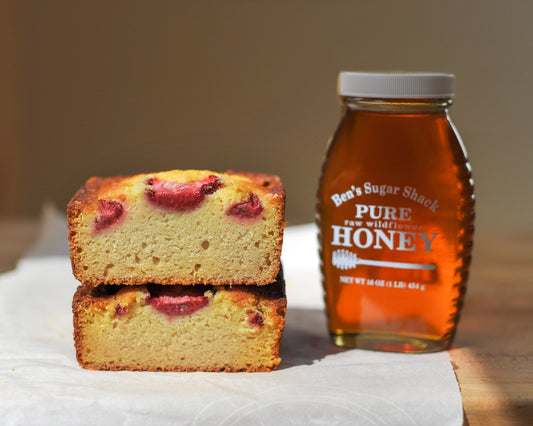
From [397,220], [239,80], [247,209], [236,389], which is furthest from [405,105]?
[239,80]

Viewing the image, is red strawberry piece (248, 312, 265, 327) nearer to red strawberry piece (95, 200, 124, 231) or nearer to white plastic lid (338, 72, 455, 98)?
red strawberry piece (95, 200, 124, 231)

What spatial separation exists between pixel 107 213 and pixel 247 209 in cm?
24

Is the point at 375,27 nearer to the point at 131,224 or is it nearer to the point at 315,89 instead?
the point at 315,89

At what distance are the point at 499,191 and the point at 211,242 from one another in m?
2.94

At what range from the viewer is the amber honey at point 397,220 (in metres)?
1.36

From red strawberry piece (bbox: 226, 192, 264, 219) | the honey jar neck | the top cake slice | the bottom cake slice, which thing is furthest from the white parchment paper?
the honey jar neck

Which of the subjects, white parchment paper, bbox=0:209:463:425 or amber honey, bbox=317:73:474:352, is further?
amber honey, bbox=317:73:474:352

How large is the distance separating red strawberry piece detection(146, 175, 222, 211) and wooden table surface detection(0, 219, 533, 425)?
55 cm

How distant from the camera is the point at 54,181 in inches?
158

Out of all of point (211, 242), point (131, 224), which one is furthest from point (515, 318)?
point (131, 224)

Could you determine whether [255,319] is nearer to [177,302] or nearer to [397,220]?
[177,302]

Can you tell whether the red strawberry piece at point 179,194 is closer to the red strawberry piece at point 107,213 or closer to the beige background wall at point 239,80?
the red strawberry piece at point 107,213

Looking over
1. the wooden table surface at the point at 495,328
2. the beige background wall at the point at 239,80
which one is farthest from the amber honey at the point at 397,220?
the beige background wall at the point at 239,80

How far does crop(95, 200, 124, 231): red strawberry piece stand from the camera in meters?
1.26
